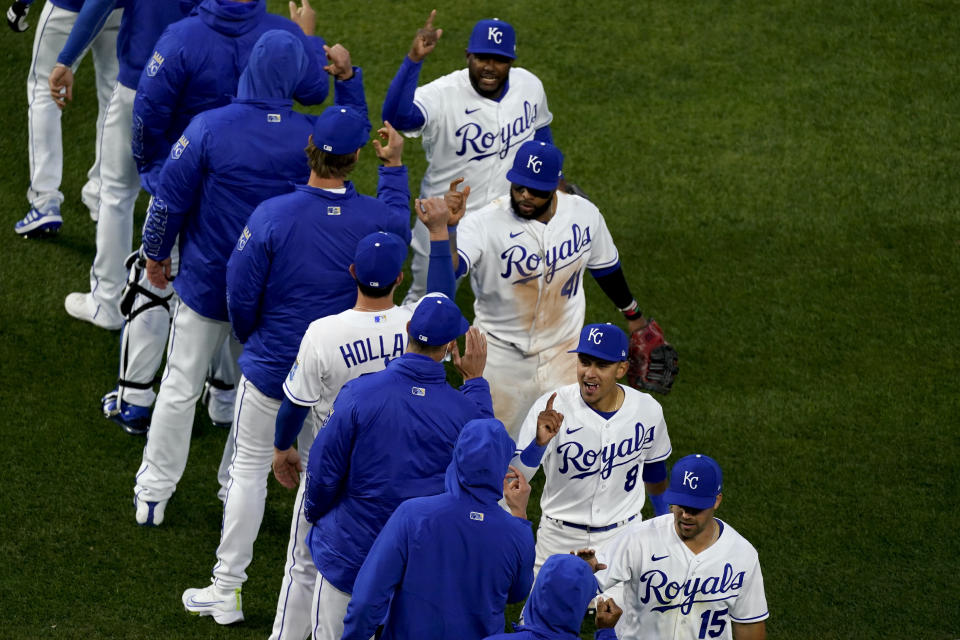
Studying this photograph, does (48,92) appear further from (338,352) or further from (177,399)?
(338,352)

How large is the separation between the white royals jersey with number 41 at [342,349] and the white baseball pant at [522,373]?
1188 mm

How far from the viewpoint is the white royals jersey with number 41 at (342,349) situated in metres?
5.30

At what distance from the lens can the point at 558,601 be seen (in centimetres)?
396

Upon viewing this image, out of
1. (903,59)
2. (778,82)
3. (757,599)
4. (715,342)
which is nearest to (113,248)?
(715,342)

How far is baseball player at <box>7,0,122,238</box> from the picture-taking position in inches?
323

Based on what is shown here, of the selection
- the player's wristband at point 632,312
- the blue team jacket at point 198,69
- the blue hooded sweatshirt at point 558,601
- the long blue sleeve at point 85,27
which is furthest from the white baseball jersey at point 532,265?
the long blue sleeve at point 85,27

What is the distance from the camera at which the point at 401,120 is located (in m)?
7.21

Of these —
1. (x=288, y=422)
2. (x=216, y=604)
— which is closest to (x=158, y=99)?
(x=288, y=422)

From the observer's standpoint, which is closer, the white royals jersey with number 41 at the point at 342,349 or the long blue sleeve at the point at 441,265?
the white royals jersey with number 41 at the point at 342,349

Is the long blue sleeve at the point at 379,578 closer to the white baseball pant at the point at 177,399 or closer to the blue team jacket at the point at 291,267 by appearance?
the blue team jacket at the point at 291,267

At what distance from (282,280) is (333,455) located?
1065 mm

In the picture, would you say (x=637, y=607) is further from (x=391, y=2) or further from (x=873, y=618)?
(x=391, y=2)

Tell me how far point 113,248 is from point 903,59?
6453 millimetres

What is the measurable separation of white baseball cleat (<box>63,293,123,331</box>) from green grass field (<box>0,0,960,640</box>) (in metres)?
0.06
